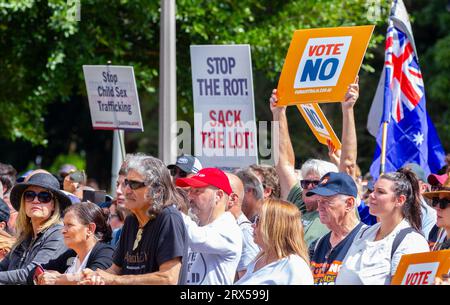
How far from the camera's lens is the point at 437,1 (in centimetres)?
2578

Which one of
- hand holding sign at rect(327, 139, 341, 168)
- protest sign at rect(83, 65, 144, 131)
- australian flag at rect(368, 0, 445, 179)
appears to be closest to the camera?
hand holding sign at rect(327, 139, 341, 168)

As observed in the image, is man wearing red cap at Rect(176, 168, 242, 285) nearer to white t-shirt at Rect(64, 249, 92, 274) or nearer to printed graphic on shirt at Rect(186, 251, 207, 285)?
Result: printed graphic on shirt at Rect(186, 251, 207, 285)

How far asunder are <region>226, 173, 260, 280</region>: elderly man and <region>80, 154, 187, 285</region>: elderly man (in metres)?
0.90

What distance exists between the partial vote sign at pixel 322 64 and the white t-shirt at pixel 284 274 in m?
2.72

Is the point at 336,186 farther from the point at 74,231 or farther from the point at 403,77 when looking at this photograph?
the point at 403,77

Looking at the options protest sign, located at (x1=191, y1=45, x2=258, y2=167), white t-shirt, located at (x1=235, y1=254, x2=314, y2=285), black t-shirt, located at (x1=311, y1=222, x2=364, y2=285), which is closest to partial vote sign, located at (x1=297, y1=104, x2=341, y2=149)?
protest sign, located at (x1=191, y1=45, x2=258, y2=167)

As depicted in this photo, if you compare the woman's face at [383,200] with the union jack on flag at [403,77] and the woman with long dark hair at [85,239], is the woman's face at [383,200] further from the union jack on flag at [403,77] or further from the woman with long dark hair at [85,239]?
the union jack on flag at [403,77]

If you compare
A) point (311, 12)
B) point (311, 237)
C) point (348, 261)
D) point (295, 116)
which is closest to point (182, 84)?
point (311, 12)

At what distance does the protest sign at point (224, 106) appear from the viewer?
922 cm

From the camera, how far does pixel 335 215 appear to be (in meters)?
6.84

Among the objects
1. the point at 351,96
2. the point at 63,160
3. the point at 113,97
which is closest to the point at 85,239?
the point at 351,96

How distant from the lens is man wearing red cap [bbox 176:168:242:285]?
6.17m

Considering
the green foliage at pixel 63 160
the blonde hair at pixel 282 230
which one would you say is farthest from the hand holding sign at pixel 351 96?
the green foliage at pixel 63 160
